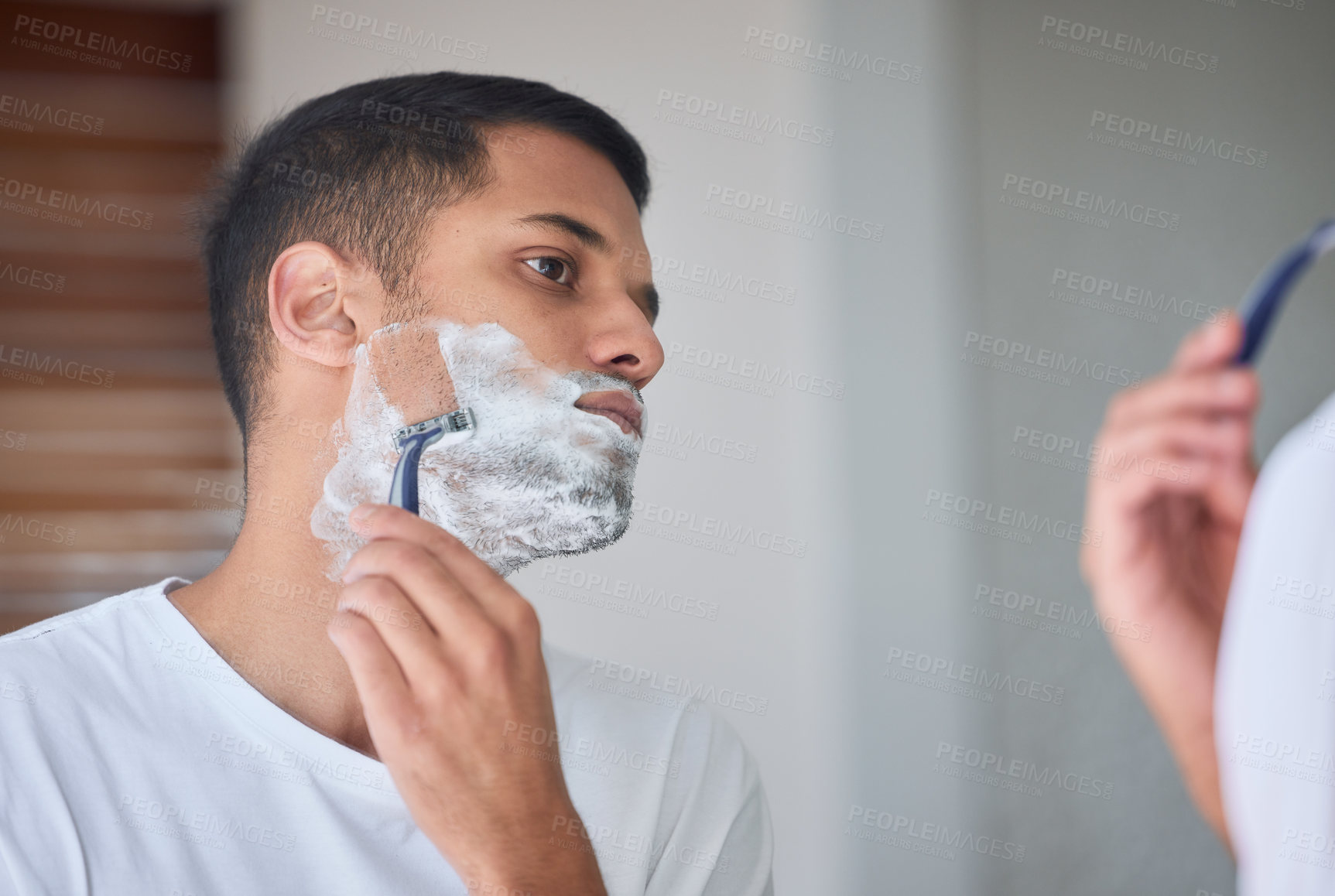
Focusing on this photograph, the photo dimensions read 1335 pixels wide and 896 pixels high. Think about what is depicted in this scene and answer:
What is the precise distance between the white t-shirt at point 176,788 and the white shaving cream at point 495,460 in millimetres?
167

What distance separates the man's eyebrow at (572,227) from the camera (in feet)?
3.20

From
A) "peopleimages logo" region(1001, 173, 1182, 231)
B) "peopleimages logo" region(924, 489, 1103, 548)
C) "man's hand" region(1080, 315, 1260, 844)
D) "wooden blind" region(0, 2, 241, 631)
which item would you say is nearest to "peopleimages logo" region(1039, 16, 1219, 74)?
"peopleimages logo" region(1001, 173, 1182, 231)

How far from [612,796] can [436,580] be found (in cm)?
44

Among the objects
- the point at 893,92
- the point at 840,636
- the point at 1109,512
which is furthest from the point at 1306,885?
the point at 893,92

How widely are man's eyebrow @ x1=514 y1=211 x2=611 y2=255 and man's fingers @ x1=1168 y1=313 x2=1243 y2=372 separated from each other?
0.64 m

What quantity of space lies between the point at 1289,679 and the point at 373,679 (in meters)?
0.56

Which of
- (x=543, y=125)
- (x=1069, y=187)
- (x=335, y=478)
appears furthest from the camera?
(x=1069, y=187)

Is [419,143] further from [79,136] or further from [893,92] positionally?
[79,136]

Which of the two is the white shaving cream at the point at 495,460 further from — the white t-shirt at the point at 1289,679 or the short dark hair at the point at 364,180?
the white t-shirt at the point at 1289,679

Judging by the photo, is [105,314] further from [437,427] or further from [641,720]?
[641,720]

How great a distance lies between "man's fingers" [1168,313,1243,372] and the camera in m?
0.47

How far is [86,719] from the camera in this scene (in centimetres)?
80

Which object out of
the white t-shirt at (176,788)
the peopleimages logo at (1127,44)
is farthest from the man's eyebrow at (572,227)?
the peopleimages logo at (1127,44)

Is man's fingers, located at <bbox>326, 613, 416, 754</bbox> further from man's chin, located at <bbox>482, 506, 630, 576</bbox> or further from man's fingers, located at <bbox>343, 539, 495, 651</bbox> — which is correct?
man's chin, located at <bbox>482, 506, 630, 576</bbox>
